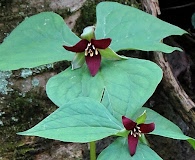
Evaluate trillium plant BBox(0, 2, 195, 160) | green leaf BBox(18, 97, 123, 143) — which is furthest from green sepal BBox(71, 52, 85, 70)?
green leaf BBox(18, 97, 123, 143)

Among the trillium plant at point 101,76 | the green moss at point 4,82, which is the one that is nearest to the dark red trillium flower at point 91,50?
the trillium plant at point 101,76

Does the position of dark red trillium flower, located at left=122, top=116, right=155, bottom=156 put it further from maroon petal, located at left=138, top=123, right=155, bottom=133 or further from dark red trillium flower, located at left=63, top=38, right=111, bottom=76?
dark red trillium flower, located at left=63, top=38, right=111, bottom=76

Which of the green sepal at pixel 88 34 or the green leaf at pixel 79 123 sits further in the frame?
the green sepal at pixel 88 34

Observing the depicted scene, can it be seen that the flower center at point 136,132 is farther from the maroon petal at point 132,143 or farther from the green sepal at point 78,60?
the green sepal at point 78,60

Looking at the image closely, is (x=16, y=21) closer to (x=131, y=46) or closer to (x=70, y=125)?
(x=131, y=46)

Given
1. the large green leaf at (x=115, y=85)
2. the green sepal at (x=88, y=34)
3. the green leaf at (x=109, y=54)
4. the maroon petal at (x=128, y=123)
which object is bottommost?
the maroon petal at (x=128, y=123)

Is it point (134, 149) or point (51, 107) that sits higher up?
point (134, 149)

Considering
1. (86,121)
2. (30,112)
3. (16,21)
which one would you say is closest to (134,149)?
(86,121)

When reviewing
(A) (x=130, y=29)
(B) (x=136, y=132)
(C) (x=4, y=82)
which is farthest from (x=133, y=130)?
(C) (x=4, y=82)
